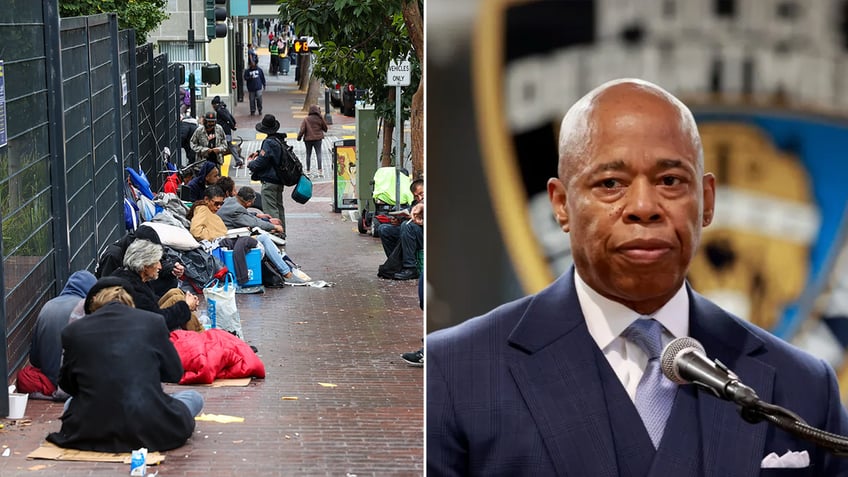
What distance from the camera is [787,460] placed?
11.8 ft

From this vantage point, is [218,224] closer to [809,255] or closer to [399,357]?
[399,357]

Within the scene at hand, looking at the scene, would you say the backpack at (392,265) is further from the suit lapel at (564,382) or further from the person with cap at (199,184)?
the suit lapel at (564,382)

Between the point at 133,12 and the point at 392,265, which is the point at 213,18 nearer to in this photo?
the point at 133,12

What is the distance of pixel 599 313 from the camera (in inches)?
149

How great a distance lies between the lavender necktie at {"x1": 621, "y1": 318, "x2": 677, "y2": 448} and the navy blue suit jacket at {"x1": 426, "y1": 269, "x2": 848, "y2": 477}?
2cm

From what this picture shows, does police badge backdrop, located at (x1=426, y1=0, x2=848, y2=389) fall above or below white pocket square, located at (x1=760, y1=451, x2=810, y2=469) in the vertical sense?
above

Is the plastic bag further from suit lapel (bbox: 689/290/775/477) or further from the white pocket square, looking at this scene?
the white pocket square

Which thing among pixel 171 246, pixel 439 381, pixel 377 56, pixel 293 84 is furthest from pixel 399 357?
pixel 293 84

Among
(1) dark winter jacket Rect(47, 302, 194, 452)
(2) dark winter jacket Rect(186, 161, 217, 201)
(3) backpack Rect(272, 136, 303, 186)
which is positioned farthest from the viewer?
(2) dark winter jacket Rect(186, 161, 217, 201)

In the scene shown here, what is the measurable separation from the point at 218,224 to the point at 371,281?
2.20m

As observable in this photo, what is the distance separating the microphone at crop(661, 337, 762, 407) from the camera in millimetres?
2834

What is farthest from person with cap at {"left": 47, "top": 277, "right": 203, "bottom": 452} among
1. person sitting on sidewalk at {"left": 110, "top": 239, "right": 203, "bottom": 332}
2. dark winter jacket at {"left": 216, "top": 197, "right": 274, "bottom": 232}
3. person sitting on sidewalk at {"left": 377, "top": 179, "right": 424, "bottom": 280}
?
person sitting on sidewalk at {"left": 377, "top": 179, "right": 424, "bottom": 280}

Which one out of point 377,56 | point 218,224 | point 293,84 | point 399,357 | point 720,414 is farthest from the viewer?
point 293,84

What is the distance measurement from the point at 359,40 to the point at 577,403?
1595cm
